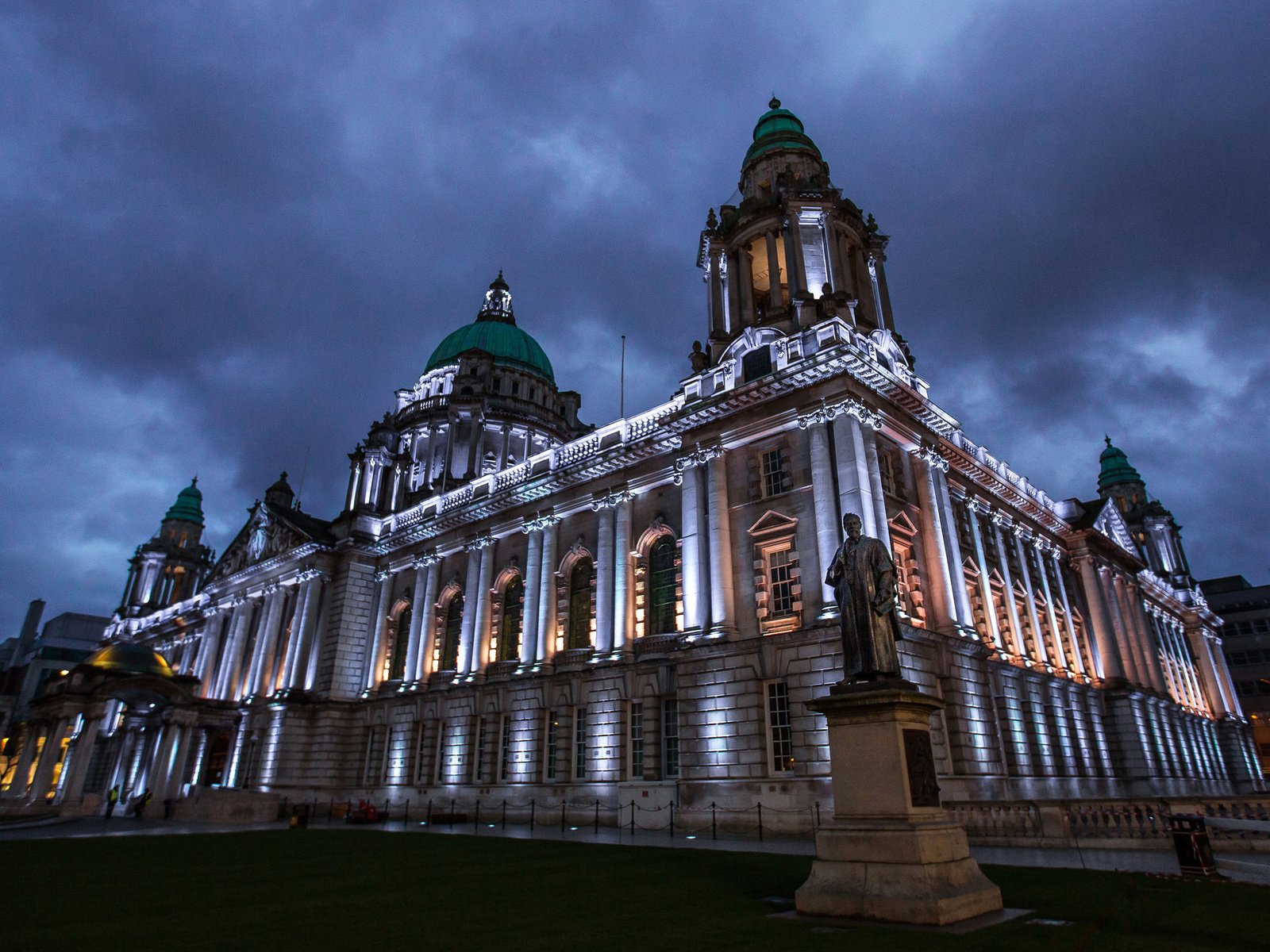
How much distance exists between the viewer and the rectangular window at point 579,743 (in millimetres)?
31392

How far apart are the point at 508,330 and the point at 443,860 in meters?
60.4

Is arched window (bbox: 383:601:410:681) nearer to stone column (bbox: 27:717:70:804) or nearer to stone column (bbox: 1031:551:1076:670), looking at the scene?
stone column (bbox: 27:717:70:804)

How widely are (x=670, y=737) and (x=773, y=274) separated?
830 inches

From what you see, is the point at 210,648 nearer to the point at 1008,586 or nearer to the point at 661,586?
the point at 661,586

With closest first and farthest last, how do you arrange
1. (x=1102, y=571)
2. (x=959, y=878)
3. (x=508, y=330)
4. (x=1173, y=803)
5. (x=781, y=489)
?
(x=959, y=878)
(x=1173, y=803)
(x=781, y=489)
(x=1102, y=571)
(x=508, y=330)

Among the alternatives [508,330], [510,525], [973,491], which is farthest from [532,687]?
[508,330]

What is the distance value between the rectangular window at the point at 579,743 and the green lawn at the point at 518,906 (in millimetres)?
15392

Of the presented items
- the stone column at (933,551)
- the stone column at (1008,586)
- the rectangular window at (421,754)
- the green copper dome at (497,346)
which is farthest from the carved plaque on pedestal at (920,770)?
the green copper dome at (497,346)

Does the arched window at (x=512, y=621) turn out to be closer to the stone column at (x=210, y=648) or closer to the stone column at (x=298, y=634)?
the stone column at (x=298, y=634)

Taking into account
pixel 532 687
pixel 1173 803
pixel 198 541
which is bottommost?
pixel 1173 803

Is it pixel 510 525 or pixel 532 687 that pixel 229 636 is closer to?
pixel 510 525

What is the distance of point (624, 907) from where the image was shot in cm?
950

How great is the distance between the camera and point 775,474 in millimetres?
28984

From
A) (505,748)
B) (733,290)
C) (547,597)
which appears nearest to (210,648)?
(505,748)
